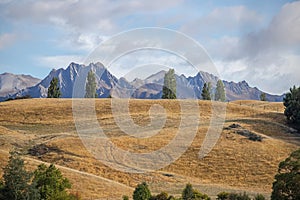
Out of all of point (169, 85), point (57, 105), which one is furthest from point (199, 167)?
point (169, 85)

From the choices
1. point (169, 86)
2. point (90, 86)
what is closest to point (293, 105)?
point (169, 86)

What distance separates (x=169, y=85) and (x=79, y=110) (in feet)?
140

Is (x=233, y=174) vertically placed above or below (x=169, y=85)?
below

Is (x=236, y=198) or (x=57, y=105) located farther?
(x=57, y=105)

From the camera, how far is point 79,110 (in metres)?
99.1

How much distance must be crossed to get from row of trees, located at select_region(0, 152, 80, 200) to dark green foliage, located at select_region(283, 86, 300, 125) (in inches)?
2626

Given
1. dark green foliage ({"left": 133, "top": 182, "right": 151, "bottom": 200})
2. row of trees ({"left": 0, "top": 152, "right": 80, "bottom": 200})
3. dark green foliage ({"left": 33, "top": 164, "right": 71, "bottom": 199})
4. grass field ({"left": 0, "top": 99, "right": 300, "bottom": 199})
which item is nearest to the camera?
row of trees ({"left": 0, "top": 152, "right": 80, "bottom": 200})

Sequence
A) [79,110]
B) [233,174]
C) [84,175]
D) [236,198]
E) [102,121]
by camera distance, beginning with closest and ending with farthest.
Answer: [236,198]
[84,175]
[233,174]
[102,121]
[79,110]

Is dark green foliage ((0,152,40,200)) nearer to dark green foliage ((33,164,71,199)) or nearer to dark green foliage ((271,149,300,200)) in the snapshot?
dark green foliage ((33,164,71,199))

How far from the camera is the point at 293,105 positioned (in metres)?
90.8

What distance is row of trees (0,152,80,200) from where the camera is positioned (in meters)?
32.3

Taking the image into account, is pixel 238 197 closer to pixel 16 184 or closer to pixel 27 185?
pixel 27 185

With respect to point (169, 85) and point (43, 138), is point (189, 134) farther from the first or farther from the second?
point (169, 85)

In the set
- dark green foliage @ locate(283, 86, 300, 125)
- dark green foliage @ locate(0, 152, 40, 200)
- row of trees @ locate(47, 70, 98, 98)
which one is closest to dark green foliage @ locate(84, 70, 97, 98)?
row of trees @ locate(47, 70, 98, 98)
